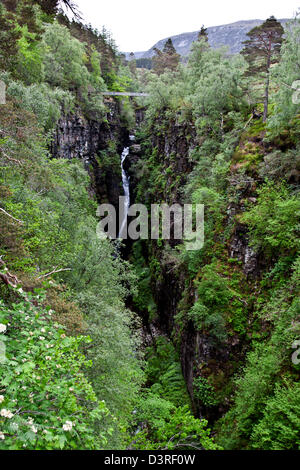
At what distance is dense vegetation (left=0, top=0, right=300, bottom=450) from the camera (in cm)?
445

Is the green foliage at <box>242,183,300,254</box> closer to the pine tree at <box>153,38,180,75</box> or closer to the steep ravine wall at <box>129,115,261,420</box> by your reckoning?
the steep ravine wall at <box>129,115,261,420</box>

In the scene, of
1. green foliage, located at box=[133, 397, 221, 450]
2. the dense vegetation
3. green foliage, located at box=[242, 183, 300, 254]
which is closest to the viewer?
the dense vegetation

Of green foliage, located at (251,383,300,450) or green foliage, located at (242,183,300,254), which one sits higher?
green foliage, located at (242,183,300,254)

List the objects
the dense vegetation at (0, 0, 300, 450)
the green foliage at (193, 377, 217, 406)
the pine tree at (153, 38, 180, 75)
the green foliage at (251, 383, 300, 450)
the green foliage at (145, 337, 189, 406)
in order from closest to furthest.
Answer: the dense vegetation at (0, 0, 300, 450)
the green foliage at (251, 383, 300, 450)
the green foliage at (193, 377, 217, 406)
the green foliage at (145, 337, 189, 406)
the pine tree at (153, 38, 180, 75)

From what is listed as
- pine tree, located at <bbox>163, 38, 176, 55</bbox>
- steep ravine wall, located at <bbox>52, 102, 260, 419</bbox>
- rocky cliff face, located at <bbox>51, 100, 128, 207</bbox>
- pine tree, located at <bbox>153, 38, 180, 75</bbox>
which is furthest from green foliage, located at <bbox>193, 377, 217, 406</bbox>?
pine tree, located at <bbox>163, 38, 176, 55</bbox>

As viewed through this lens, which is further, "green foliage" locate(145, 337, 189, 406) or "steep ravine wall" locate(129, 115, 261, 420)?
"green foliage" locate(145, 337, 189, 406)

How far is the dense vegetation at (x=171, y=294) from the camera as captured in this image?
175 inches

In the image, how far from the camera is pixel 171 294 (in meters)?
22.6

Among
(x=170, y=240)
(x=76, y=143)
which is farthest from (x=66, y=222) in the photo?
(x=76, y=143)

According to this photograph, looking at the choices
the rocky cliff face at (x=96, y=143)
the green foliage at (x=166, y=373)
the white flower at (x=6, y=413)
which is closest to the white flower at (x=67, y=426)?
the white flower at (x=6, y=413)

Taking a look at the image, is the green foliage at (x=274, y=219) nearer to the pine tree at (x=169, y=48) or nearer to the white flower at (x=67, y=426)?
the white flower at (x=67, y=426)

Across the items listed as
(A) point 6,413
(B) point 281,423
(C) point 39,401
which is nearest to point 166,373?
(B) point 281,423
